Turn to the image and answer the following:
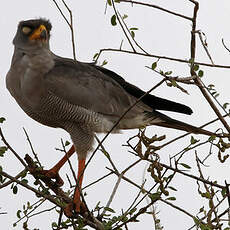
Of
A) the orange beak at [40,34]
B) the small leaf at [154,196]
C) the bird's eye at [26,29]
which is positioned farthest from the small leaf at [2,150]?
the bird's eye at [26,29]

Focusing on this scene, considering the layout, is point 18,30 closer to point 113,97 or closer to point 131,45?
point 113,97

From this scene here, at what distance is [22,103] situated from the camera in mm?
5141

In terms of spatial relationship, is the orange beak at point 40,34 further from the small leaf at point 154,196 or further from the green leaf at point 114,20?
the small leaf at point 154,196

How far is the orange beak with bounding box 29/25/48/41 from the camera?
17.9ft

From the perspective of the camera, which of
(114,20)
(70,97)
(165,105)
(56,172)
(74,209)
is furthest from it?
(165,105)

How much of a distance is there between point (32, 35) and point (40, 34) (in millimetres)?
80

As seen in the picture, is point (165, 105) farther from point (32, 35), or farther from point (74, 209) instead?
point (74, 209)

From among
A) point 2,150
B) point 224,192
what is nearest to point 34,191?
point 2,150

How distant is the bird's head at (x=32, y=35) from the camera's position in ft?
17.8

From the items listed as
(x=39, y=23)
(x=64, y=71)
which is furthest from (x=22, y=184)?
(x=39, y=23)

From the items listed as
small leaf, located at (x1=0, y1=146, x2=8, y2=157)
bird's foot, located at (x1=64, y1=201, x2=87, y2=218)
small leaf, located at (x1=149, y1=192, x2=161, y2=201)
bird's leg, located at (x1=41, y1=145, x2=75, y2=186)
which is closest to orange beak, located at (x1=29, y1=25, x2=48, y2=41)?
bird's leg, located at (x1=41, y1=145, x2=75, y2=186)

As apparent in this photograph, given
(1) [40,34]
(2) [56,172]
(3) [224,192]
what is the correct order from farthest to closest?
(1) [40,34] < (2) [56,172] < (3) [224,192]

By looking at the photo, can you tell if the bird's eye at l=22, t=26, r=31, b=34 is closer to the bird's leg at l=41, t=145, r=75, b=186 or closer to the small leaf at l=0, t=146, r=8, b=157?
the bird's leg at l=41, t=145, r=75, b=186

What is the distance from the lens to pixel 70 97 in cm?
525
